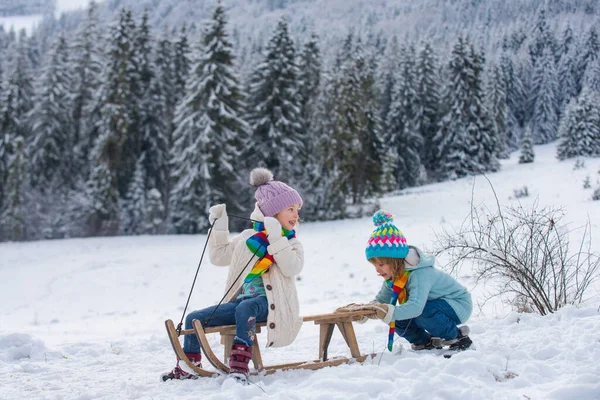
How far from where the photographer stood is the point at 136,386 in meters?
4.27

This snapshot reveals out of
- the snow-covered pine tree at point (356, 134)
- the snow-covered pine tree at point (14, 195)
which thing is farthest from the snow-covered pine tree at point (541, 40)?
the snow-covered pine tree at point (14, 195)

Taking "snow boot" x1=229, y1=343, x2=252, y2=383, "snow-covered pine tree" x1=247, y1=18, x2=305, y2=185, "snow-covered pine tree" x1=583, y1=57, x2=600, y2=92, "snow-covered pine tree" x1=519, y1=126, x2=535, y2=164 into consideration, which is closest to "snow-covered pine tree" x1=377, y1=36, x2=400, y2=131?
"snow-covered pine tree" x1=519, y1=126, x2=535, y2=164

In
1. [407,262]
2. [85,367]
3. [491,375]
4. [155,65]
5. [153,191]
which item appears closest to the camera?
[491,375]

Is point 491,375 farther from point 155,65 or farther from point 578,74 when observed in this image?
point 155,65

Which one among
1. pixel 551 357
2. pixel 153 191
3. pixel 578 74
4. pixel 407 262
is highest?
pixel 578 74

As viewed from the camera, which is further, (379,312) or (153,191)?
(153,191)

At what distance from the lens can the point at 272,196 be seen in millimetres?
4691

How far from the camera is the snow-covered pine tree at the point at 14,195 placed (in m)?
32.1

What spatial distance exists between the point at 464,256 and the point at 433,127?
37.8 meters

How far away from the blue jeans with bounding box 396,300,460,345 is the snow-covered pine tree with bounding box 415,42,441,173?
3812cm

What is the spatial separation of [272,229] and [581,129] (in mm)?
28870

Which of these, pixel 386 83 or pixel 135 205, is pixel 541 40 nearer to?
pixel 386 83

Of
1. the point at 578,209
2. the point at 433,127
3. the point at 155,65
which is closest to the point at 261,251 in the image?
the point at 578,209

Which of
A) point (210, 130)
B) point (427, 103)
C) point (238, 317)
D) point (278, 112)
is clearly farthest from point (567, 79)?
point (238, 317)
